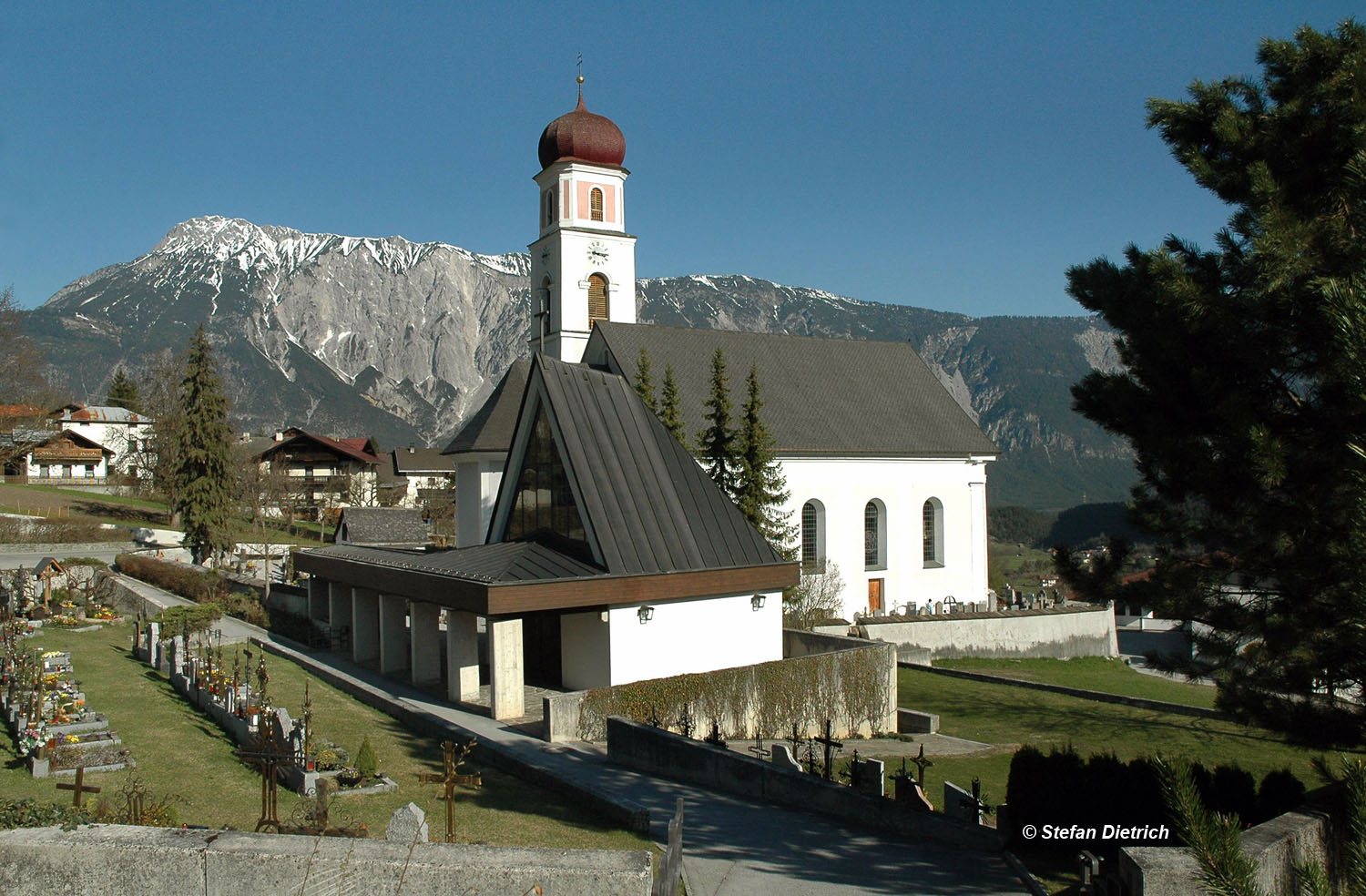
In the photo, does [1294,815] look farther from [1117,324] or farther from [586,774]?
[586,774]

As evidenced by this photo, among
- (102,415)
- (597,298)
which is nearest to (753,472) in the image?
(597,298)

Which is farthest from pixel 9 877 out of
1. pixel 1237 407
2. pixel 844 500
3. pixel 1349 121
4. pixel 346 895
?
pixel 844 500

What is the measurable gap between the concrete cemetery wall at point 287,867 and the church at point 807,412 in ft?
109

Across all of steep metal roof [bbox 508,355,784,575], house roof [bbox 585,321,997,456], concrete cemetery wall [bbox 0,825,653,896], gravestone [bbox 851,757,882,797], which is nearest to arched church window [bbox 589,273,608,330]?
house roof [bbox 585,321,997,456]

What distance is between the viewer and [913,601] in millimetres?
42938

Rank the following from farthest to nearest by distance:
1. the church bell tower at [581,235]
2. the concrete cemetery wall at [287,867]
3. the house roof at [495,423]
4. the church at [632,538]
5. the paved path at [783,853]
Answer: the church bell tower at [581,235]
the house roof at [495,423]
the church at [632,538]
the paved path at [783,853]
the concrete cemetery wall at [287,867]

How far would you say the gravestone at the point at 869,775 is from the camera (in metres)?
13.2

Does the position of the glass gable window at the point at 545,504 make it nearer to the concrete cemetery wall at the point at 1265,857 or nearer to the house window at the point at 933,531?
the concrete cemetery wall at the point at 1265,857

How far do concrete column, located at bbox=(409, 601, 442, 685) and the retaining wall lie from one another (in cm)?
832

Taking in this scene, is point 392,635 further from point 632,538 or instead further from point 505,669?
point 632,538

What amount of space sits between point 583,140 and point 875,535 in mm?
24232

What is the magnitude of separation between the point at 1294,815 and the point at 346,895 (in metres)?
6.74

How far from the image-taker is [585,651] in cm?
2133

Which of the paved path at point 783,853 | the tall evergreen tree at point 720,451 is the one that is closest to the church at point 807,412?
the tall evergreen tree at point 720,451
